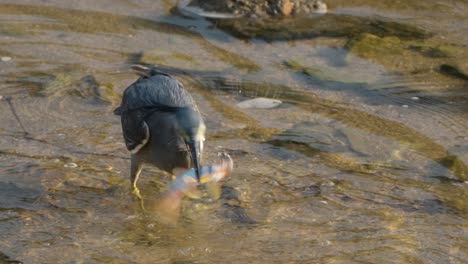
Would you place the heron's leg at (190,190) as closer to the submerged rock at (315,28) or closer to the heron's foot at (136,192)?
the heron's foot at (136,192)

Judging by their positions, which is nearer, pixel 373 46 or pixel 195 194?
pixel 195 194

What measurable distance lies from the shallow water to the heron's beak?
19.8 inches

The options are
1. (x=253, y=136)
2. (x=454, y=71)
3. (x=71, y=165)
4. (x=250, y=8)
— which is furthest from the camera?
(x=250, y=8)

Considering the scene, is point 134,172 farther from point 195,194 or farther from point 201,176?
point 201,176

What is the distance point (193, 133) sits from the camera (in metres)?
5.19

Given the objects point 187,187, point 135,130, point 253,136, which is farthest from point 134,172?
point 253,136

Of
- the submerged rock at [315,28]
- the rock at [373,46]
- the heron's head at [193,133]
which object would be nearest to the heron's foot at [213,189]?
the heron's head at [193,133]

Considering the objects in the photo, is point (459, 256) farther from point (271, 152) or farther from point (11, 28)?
point (11, 28)

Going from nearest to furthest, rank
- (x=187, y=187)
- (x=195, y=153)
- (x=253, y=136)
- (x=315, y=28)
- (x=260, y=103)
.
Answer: (x=195, y=153)
(x=187, y=187)
(x=253, y=136)
(x=260, y=103)
(x=315, y=28)

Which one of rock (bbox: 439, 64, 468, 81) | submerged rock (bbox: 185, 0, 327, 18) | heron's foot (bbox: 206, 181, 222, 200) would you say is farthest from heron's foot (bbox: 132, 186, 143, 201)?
submerged rock (bbox: 185, 0, 327, 18)

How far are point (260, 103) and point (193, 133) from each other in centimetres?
226

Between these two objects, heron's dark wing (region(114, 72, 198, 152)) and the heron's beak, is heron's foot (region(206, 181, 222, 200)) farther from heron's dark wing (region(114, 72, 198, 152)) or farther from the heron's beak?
the heron's beak

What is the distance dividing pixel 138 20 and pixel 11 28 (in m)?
1.32

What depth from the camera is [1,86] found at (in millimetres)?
7379
